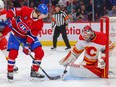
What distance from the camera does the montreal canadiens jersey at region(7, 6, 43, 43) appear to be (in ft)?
18.3

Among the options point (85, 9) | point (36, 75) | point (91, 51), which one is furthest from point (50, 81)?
point (85, 9)

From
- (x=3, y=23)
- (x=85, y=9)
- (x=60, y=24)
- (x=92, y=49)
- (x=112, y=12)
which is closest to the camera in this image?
(x=92, y=49)

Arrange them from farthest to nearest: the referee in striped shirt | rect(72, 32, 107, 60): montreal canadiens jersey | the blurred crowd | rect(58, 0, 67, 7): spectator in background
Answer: rect(58, 0, 67, 7): spectator in background → the blurred crowd → the referee in striped shirt → rect(72, 32, 107, 60): montreal canadiens jersey

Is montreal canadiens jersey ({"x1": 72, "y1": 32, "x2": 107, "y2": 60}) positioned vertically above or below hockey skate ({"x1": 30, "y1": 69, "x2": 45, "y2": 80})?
above

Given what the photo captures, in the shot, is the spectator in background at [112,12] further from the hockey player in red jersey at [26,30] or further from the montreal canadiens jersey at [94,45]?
the hockey player in red jersey at [26,30]

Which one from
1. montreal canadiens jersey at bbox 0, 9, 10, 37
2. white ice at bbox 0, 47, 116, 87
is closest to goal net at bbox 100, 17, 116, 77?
white ice at bbox 0, 47, 116, 87

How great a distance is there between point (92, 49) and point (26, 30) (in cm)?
94

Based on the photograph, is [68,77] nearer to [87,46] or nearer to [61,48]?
[87,46]

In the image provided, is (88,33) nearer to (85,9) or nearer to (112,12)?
(112,12)

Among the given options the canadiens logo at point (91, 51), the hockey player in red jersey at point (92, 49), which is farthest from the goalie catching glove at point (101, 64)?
the canadiens logo at point (91, 51)

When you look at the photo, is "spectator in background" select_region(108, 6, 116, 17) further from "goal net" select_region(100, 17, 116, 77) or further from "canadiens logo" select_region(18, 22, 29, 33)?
"canadiens logo" select_region(18, 22, 29, 33)

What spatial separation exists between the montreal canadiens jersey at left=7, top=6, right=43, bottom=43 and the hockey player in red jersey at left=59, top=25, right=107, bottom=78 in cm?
61

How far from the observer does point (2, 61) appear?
773 centimetres

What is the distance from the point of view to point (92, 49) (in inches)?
225
